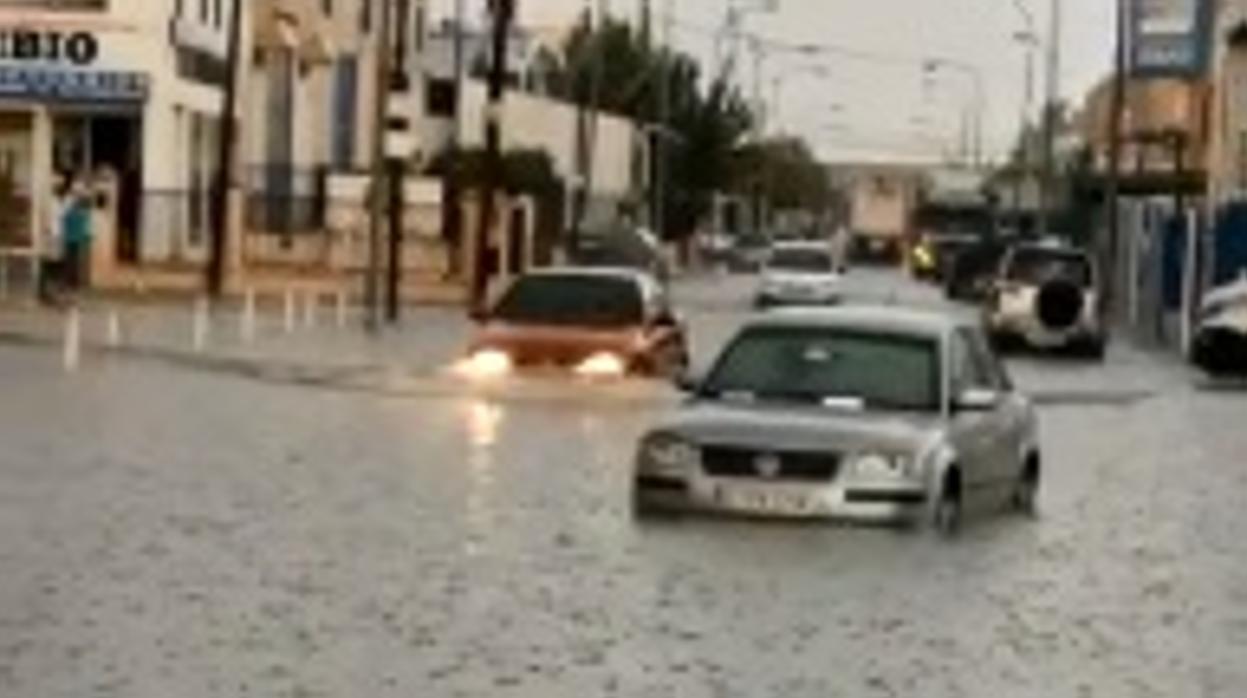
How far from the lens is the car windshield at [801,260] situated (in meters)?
74.8

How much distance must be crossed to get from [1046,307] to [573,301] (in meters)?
22.6

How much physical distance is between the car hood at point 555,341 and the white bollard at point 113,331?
844cm

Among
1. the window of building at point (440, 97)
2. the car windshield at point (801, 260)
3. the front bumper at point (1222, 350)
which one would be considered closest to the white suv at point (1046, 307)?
the front bumper at point (1222, 350)

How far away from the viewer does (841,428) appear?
67.4ft

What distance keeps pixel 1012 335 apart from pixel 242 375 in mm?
21714

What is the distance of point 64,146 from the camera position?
69.1 metres

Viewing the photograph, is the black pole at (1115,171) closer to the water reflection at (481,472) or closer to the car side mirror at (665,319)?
the car side mirror at (665,319)

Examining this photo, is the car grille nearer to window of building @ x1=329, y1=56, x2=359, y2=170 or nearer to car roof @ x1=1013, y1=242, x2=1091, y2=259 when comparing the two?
car roof @ x1=1013, y1=242, x2=1091, y2=259

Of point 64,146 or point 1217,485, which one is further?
point 64,146

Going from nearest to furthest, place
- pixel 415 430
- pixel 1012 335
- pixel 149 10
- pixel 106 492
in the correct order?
pixel 106 492, pixel 415 430, pixel 1012 335, pixel 149 10

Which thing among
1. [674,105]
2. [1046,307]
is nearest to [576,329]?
[1046,307]

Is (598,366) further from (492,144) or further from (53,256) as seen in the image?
(492,144)

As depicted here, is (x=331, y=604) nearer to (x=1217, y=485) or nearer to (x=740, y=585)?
(x=740, y=585)

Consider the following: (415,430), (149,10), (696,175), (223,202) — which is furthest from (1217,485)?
(696,175)
